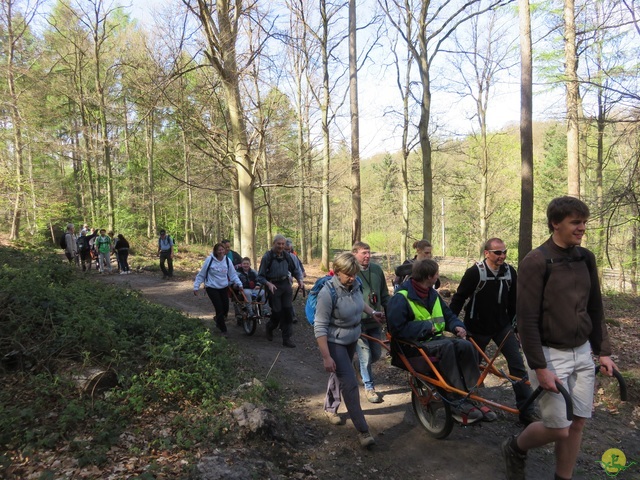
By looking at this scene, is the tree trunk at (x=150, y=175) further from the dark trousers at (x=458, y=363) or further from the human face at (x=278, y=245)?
the dark trousers at (x=458, y=363)

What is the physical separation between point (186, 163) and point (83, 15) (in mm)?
8978

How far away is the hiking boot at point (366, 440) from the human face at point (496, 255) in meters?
2.25

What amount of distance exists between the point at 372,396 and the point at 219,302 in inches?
158

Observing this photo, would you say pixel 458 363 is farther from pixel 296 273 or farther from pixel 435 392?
pixel 296 273

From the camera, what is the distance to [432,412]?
4.20m

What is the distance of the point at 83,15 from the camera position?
19.6 metres

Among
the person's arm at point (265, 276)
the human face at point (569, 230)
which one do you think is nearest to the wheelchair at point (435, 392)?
the human face at point (569, 230)

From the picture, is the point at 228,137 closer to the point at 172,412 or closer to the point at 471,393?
the point at 172,412

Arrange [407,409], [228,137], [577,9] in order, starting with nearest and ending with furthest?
[407,409], [228,137], [577,9]

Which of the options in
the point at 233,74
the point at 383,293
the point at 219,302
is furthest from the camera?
the point at 233,74

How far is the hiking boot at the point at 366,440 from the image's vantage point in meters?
3.86

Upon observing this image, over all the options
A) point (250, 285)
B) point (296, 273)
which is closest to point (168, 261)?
point (250, 285)

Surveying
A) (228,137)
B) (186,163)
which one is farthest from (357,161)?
(186,163)

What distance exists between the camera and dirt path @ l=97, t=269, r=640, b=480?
3570mm
